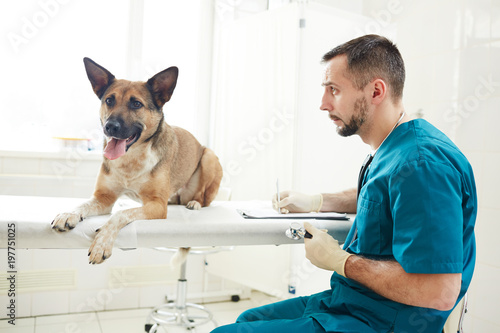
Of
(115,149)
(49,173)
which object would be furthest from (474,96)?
(49,173)

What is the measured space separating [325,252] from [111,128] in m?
0.92

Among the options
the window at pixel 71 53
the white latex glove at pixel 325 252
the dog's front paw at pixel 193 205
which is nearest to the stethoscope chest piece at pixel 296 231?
the white latex glove at pixel 325 252

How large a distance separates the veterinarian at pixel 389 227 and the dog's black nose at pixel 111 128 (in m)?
0.80

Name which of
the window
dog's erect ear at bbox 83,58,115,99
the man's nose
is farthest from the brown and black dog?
the window

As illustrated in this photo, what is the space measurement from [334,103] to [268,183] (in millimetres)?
1709

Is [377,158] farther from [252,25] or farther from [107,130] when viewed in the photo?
[252,25]

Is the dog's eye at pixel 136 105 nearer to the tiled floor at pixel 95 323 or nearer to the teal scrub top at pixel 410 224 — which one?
the teal scrub top at pixel 410 224

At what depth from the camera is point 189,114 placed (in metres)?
3.88

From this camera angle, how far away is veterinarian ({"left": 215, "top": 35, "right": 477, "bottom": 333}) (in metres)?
1.11

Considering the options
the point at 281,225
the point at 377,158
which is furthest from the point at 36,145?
the point at 377,158

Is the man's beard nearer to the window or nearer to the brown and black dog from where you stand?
the brown and black dog

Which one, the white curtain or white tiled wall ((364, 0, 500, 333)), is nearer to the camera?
white tiled wall ((364, 0, 500, 333))

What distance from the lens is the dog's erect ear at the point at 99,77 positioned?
67.1 inches

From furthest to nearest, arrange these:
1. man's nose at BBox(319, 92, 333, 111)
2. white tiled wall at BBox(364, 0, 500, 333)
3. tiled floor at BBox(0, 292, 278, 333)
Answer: tiled floor at BBox(0, 292, 278, 333)
white tiled wall at BBox(364, 0, 500, 333)
man's nose at BBox(319, 92, 333, 111)
